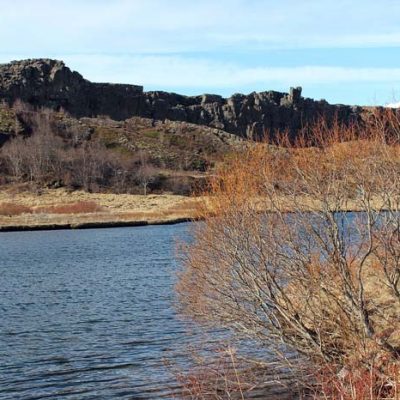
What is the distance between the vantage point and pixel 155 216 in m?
73.4

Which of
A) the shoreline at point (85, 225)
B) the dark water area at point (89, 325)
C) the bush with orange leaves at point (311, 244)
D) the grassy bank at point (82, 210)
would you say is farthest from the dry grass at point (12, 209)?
the bush with orange leaves at point (311, 244)

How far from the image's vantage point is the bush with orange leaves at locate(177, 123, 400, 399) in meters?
13.5

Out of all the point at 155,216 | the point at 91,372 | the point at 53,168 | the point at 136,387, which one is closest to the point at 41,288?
the point at 91,372

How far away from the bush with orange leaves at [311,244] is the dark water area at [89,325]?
9.24 ft

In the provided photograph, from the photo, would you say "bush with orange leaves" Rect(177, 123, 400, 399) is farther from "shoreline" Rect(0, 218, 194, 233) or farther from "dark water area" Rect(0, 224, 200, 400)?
"shoreline" Rect(0, 218, 194, 233)

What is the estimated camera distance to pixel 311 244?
14.6 m

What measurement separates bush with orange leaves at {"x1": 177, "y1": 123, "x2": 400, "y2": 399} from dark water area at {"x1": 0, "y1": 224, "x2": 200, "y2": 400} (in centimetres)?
282

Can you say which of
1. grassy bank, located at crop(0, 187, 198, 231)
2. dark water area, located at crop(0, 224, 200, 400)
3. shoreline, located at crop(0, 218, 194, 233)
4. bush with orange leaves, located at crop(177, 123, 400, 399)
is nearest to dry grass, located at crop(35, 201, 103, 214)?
grassy bank, located at crop(0, 187, 198, 231)

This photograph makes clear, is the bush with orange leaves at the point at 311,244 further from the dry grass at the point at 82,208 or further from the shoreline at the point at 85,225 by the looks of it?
the shoreline at the point at 85,225

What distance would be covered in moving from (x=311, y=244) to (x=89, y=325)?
10487 mm

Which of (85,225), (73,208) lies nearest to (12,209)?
(73,208)

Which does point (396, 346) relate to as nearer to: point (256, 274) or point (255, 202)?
point (256, 274)

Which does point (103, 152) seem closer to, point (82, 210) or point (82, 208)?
point (82, 208)

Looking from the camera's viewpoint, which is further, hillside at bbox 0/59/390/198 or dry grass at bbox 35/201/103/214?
hillside at bbox 0/59/390/198
